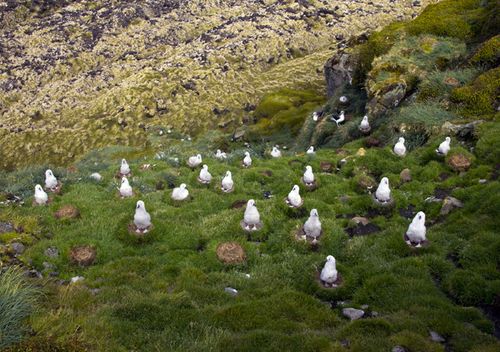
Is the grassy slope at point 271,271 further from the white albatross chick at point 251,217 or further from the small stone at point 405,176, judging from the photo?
the white albatross chick at point 251,217

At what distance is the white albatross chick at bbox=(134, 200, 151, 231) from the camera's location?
14.9 meters

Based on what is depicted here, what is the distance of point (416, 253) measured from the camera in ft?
41.3

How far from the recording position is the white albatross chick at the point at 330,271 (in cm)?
1173

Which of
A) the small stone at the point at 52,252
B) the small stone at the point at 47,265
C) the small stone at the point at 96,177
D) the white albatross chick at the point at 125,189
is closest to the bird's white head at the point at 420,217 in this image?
the small stone at the point at 47,265

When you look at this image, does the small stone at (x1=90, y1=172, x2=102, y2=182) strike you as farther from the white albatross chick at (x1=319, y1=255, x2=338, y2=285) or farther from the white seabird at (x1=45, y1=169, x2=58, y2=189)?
the white albatross chick at (x1=319, y1=255, x2=338, y2=285)

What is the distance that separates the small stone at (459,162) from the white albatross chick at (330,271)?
9345mm

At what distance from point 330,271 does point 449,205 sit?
6.02m

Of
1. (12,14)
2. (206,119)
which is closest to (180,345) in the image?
(206,119)

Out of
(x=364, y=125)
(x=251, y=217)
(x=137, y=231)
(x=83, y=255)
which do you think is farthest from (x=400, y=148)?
(x=83, y=255)

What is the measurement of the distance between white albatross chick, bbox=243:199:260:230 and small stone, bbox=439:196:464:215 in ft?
21.7

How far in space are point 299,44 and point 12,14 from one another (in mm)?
67218

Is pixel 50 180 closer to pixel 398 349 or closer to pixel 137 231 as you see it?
pixel 137 231

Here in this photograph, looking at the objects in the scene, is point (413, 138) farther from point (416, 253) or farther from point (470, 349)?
point (470, 349)

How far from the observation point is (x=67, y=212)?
55.2 ft
